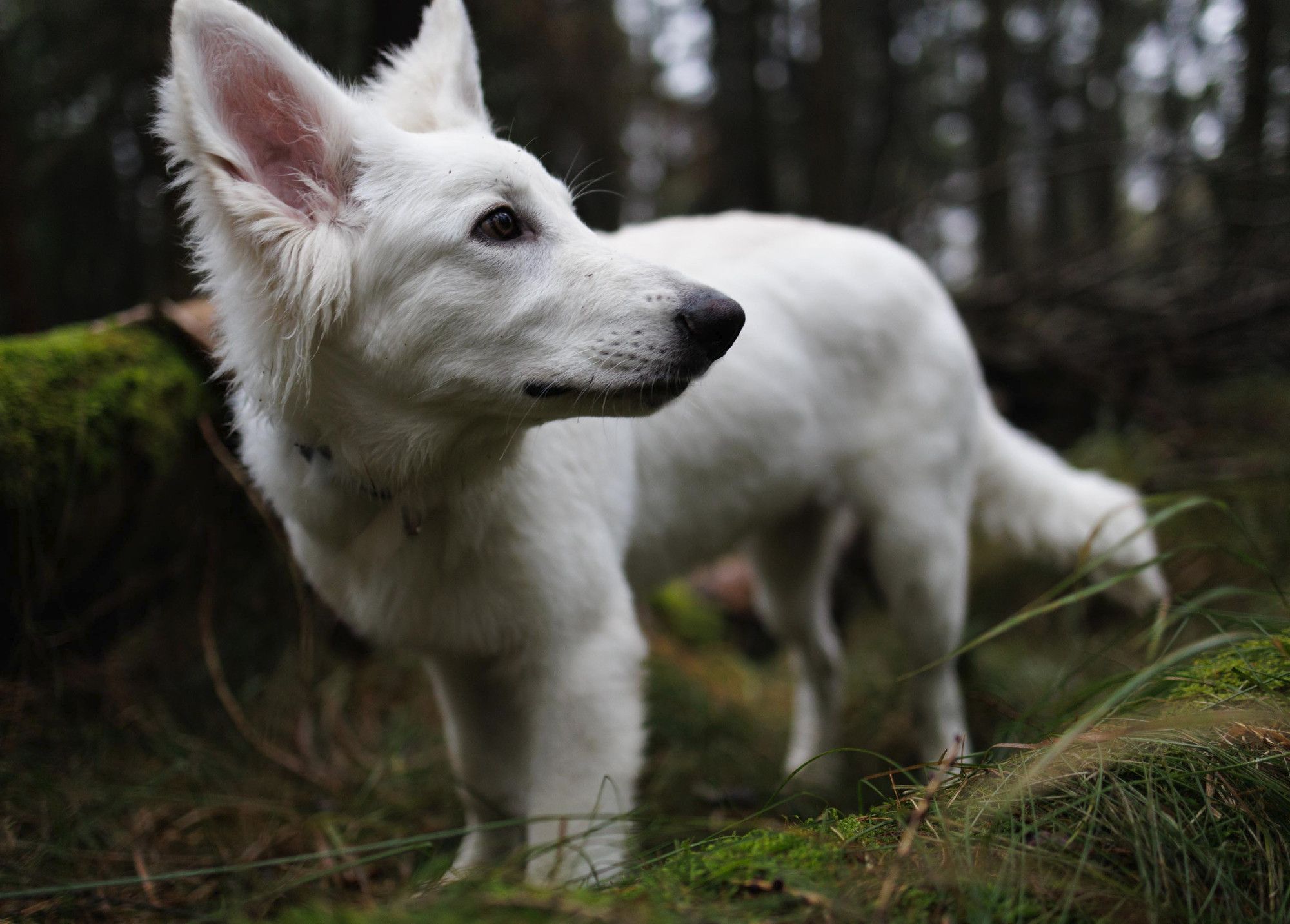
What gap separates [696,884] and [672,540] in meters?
1.75

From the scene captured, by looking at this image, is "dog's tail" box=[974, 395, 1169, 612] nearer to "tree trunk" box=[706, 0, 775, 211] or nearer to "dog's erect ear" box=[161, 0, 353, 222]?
"dog's erect ear" box=[161, 0, 353, 222]

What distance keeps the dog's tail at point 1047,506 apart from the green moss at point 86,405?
11.1 feet

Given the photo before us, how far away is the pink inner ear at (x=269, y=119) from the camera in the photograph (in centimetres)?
197

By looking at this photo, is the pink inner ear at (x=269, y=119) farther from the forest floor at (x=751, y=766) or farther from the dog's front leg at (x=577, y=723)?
the forest floor at (x=751, y=766)

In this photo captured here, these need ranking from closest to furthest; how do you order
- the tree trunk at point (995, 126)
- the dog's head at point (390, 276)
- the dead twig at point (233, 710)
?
the dog's head at point (390, 276) < the dead twig at point (233, 710) < the tree trunk at point (995, 126)

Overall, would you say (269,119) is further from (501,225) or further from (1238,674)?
(1238,674)

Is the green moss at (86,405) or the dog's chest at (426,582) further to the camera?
the green moss at (86,405)

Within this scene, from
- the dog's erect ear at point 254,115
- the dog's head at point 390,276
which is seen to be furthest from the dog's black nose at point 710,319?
the dog's erect ear at point 254,115

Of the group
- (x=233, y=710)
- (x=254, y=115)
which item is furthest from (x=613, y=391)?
(x=233, y=710)

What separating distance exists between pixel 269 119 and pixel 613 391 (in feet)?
3.48

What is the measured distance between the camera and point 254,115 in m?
2.07

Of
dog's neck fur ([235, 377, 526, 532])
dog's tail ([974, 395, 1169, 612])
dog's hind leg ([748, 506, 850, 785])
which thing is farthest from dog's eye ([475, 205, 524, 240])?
dog's tail ([974, 395, 1169, 612])

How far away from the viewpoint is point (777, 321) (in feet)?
10.6

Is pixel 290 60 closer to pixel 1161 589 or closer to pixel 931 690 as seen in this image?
pixel 931 690
